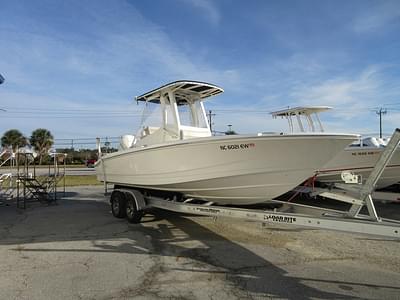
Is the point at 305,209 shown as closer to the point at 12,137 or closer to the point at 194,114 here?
the point at 194,114

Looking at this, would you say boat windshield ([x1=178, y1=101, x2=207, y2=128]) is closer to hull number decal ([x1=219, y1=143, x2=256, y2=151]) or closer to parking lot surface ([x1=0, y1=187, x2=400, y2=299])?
hull number decal ([x1=219, y1=143, x2=256, y2=151])

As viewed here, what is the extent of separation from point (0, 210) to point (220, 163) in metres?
7.90

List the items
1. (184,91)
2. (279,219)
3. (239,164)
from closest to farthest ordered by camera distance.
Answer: (279,219) → (239,164) → (184,91)

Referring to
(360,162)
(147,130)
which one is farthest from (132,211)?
(360,162)

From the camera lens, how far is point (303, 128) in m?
11.3

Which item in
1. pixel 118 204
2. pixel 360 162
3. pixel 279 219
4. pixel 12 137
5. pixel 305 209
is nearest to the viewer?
pixel 279 219

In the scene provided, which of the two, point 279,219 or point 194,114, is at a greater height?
point 194,114

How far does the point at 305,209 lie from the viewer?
5621 millimetres

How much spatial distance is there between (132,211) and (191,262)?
3.13m

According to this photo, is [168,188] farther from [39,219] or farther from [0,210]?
[0,210]

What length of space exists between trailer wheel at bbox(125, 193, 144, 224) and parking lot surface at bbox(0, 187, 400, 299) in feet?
0.59

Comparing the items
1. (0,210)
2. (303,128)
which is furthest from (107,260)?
(303,128)

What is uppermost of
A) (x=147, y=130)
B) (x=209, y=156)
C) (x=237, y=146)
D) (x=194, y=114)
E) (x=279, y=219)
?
(x=194, y=114)

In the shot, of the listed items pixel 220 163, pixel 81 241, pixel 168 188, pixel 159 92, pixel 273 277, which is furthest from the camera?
pixel 159 92
